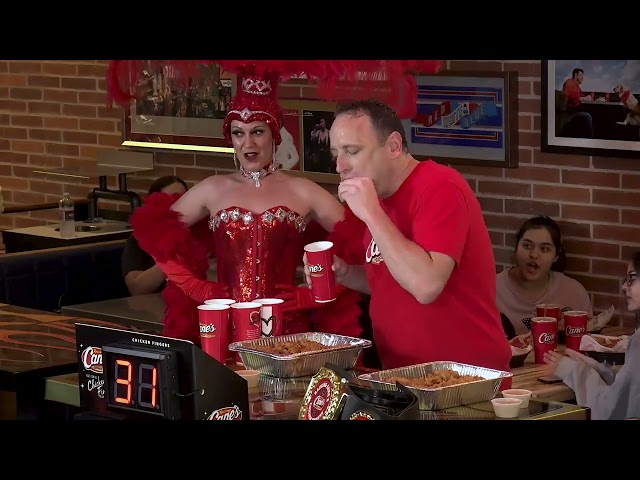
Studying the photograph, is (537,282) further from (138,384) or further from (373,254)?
(138,384)

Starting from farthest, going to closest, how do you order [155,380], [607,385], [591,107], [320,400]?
[591,107]
[607,385]
[155,380]
[320,400]

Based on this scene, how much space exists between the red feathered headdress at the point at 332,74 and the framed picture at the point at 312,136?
7.81ft

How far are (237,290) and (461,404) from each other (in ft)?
4.53

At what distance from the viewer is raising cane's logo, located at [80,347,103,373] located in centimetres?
304

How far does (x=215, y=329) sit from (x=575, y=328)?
191cm

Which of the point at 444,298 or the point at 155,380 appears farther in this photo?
the point at 444,298

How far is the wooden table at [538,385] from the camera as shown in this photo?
4.35 m

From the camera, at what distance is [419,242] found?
10.4 feet

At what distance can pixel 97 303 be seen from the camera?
18.7ft

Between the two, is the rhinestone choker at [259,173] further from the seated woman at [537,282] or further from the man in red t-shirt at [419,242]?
the seated woman at [537,282]

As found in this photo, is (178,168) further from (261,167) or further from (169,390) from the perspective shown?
(169,390)

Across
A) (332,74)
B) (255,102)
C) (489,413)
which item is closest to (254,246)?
(255,102)
